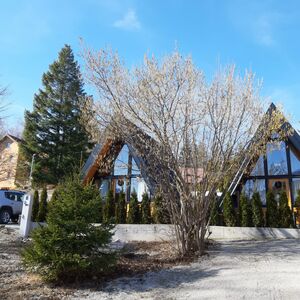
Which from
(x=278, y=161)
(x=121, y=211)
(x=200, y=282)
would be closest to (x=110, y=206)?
(x=121, y=211)

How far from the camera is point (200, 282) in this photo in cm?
587

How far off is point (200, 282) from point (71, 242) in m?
2.37

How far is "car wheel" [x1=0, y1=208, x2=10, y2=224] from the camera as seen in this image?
58.8 feet

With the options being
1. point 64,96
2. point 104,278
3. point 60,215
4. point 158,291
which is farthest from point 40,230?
point 64,96

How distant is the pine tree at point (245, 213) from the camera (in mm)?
12516

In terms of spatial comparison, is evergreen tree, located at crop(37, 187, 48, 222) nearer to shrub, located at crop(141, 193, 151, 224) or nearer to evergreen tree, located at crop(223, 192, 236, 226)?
shrub, located at crop(141, 193, 151, 224)

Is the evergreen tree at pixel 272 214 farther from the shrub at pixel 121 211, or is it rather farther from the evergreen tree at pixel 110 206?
the evergreen tree at pixel 110 206

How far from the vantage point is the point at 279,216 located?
12.3 meters

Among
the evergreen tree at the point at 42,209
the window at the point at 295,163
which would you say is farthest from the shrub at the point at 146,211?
the window at the point at 295,163

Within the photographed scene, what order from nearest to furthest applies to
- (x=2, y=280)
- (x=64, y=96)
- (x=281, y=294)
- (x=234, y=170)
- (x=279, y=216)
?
1. (x=281, y=294)
2. (x=2, y=280)
3. (x=234, y=170)
4. (x=279, y=216)
5. (x=64, y=96)

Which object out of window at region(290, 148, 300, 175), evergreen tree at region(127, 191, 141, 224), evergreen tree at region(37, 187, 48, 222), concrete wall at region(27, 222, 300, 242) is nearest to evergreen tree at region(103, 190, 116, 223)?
evergreen tree at region(127, 191, 141, 224)

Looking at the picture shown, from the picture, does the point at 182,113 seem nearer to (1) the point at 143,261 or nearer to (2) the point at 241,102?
(2) the point at 241,102

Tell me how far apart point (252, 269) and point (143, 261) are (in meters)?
2.48

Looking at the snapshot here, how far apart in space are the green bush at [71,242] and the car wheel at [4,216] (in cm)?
1303
